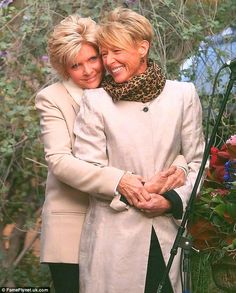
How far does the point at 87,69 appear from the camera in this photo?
344cm

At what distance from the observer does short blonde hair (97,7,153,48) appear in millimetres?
3240

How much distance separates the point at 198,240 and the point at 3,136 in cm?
235

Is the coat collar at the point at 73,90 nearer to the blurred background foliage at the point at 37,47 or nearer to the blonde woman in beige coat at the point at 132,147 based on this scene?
the blonde woman in beige coat at the point at 132,147

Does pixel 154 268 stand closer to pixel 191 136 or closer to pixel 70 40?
pixel 191 136

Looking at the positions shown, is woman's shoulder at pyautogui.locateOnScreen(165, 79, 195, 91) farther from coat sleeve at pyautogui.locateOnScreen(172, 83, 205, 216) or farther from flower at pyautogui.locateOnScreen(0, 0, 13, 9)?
flower at pyautogui.locateOnScreen(0, 0, 13, 9)

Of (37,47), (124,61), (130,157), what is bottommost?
(130,157)

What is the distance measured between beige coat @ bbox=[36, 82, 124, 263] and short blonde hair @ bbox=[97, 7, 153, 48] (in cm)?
34

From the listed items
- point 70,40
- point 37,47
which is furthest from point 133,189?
point 37,47

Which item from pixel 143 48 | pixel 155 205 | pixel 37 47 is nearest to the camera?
pixel 155 205

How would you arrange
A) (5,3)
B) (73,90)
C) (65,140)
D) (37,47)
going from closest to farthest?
(65,140) < (73,90) < (5,3) < (37,47)

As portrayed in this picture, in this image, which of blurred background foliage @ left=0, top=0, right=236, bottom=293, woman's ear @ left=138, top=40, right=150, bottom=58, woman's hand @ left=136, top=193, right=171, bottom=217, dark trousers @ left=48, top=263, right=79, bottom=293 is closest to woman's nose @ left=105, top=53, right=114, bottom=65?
woman's ear @ left=138, top=40, right=150, bottom=58

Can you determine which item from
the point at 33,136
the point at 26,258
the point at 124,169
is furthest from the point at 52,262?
the point at 26,258

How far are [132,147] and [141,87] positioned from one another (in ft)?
0.77

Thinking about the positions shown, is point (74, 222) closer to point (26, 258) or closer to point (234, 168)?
point (234, 168)
